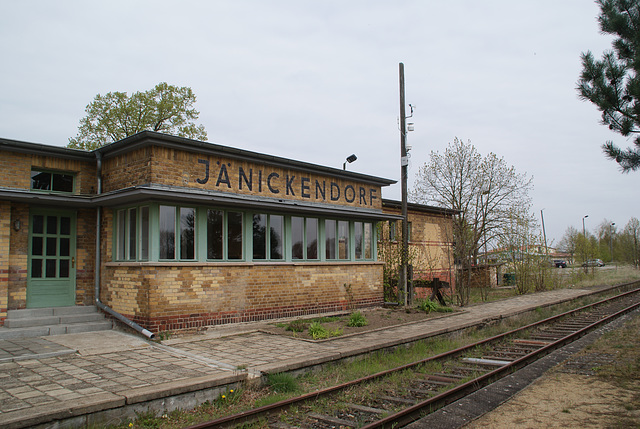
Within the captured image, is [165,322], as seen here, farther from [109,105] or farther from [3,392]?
[109,105]

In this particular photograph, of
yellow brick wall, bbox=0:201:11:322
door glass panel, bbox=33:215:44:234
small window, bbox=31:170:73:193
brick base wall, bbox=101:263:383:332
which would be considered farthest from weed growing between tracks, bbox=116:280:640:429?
small window, bbox=31:170:73:193

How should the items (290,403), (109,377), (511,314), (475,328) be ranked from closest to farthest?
1. (290,403)
2. (109,377)
3. (475,328)
4. (511,314)

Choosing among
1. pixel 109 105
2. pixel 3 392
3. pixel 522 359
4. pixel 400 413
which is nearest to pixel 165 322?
pixel 3 392

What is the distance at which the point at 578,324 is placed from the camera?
13.4m

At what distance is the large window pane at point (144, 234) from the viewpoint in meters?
9.73

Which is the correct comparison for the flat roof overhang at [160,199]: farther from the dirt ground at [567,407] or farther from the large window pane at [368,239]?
the dirt ground at [567,407]

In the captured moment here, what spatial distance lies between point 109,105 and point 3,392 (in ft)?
82.9

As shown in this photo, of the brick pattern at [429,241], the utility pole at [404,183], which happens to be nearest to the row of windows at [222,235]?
the utility pole at [404,183]

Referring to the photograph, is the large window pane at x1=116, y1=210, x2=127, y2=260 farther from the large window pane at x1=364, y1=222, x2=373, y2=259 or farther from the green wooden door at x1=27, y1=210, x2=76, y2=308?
the large window pane at x1=364, y1=222, x2=373, y2=259

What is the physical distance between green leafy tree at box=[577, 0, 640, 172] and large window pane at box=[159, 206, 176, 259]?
789cm

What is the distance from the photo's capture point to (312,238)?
42.8 ft

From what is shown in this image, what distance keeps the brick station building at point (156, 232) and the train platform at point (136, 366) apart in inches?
34.6

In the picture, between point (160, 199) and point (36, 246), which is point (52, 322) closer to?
point (36, 246)

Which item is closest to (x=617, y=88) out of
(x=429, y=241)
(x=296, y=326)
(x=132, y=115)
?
(x=296, y=326)
